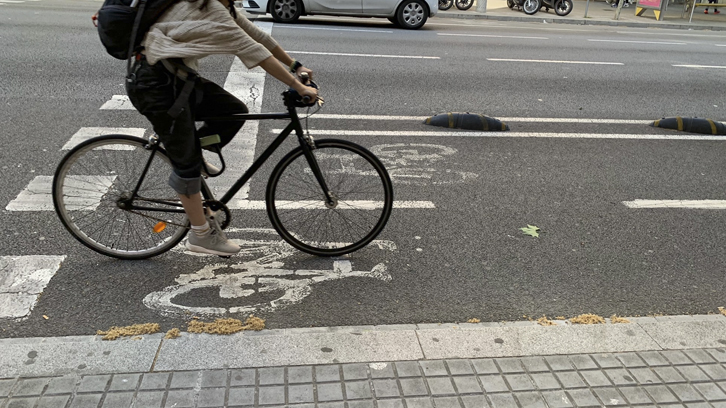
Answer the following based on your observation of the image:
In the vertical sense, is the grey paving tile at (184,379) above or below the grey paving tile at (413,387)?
above

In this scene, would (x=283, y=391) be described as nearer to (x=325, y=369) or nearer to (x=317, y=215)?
(x=325, y=369)

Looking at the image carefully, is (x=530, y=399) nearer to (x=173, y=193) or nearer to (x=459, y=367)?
(x=459, y=367)

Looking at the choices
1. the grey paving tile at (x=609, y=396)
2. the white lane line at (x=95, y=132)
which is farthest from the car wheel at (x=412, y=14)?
the grey paving tile at (x=609, y=396)

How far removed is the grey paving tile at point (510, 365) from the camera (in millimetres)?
2982

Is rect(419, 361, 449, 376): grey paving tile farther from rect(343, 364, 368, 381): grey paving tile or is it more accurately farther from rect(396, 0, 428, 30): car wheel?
rect(396, 0, 428, 30): car wheel

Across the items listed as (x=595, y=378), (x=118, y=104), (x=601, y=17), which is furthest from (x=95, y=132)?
(x=601, y=17)

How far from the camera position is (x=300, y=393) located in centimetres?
274

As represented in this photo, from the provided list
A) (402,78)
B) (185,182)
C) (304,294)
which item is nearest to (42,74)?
(402,78)

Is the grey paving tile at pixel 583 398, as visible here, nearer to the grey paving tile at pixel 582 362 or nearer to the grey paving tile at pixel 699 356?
the grey paving tile at pixel 582 362

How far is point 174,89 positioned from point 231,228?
A: 140 cm

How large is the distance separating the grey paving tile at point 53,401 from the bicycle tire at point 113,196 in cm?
142

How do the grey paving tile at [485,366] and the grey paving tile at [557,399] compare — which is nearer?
the grey paving tile at [557,399]

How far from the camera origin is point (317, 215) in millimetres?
4223

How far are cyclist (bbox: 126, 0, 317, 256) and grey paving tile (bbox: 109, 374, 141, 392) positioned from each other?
3.80 ft
